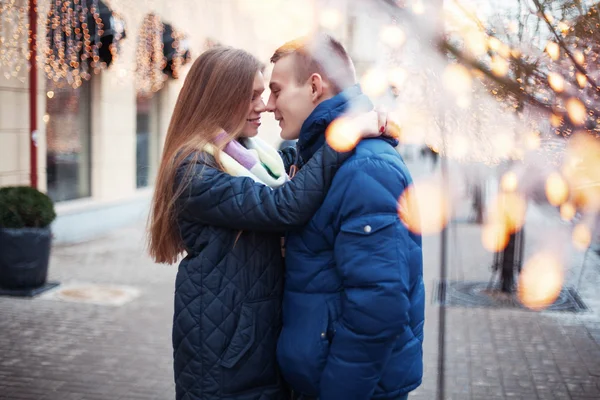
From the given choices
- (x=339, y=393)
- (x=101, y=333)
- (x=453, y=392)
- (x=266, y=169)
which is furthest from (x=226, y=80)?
(x=101, y=333)

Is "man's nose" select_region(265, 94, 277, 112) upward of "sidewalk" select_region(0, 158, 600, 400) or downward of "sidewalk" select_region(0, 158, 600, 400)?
upward

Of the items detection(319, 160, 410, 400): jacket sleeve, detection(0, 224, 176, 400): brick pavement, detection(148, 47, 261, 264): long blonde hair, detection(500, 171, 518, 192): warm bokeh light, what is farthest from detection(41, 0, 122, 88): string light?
detection(319, 160, 410, 400): jacket sleeve

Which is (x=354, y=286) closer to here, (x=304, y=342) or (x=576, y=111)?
(x=304, y=342)

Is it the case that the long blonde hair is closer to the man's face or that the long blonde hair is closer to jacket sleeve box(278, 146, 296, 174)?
the man's face

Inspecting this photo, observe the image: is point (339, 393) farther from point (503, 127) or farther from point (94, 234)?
point (94, 234)

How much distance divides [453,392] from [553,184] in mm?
3275

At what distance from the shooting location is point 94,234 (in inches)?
459

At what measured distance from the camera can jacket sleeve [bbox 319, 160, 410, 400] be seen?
187cm

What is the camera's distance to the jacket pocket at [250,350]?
2.18m

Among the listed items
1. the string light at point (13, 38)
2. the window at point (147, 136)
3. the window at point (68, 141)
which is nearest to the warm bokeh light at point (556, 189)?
the string light at point (13, 38)

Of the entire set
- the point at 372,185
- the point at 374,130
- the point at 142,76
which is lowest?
the point at 372,185

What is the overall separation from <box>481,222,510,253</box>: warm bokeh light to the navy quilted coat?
6.21 metres

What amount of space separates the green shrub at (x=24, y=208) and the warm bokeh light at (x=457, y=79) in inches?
254

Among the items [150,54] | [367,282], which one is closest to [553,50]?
[367,282]
